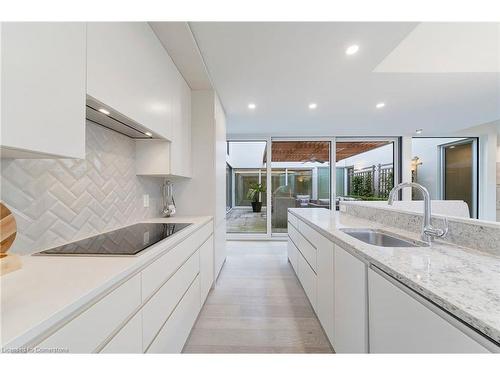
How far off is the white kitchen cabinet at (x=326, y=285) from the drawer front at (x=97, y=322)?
1.21 meters

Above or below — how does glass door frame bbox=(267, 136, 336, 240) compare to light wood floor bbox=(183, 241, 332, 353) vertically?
above

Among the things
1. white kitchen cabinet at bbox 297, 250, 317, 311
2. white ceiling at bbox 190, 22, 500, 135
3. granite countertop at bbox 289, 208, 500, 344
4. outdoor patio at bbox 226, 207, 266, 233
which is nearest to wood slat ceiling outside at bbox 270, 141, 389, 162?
white ceiling at bbox 190, 22, 500, 135

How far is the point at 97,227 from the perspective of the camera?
4.94ft

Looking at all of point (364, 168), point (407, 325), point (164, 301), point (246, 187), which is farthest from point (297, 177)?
point (407, 325)

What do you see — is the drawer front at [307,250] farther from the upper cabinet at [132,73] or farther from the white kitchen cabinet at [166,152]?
the upper cabinet at [132,73]

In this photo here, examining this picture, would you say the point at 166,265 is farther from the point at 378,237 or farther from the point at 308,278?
the point at 378,237

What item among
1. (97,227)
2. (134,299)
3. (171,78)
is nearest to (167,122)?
(171,78)

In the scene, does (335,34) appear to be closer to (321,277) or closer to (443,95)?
(321,277)

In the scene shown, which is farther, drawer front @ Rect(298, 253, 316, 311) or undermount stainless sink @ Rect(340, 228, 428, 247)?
drawer front @ Rect(298, 253, 316, 311)

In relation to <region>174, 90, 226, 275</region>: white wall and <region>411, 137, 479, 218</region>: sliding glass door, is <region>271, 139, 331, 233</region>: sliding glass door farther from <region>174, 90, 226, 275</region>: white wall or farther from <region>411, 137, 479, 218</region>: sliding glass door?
<region>174, 90, 226, 275</region>: white wall

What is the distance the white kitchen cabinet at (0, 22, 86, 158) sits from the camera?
2.17 feet

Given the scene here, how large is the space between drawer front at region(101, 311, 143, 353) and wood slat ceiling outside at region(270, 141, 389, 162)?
455cm

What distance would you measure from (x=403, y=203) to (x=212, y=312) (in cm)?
257

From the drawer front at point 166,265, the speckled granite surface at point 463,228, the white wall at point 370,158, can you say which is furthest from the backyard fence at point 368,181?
the drawer front at point 166,265
